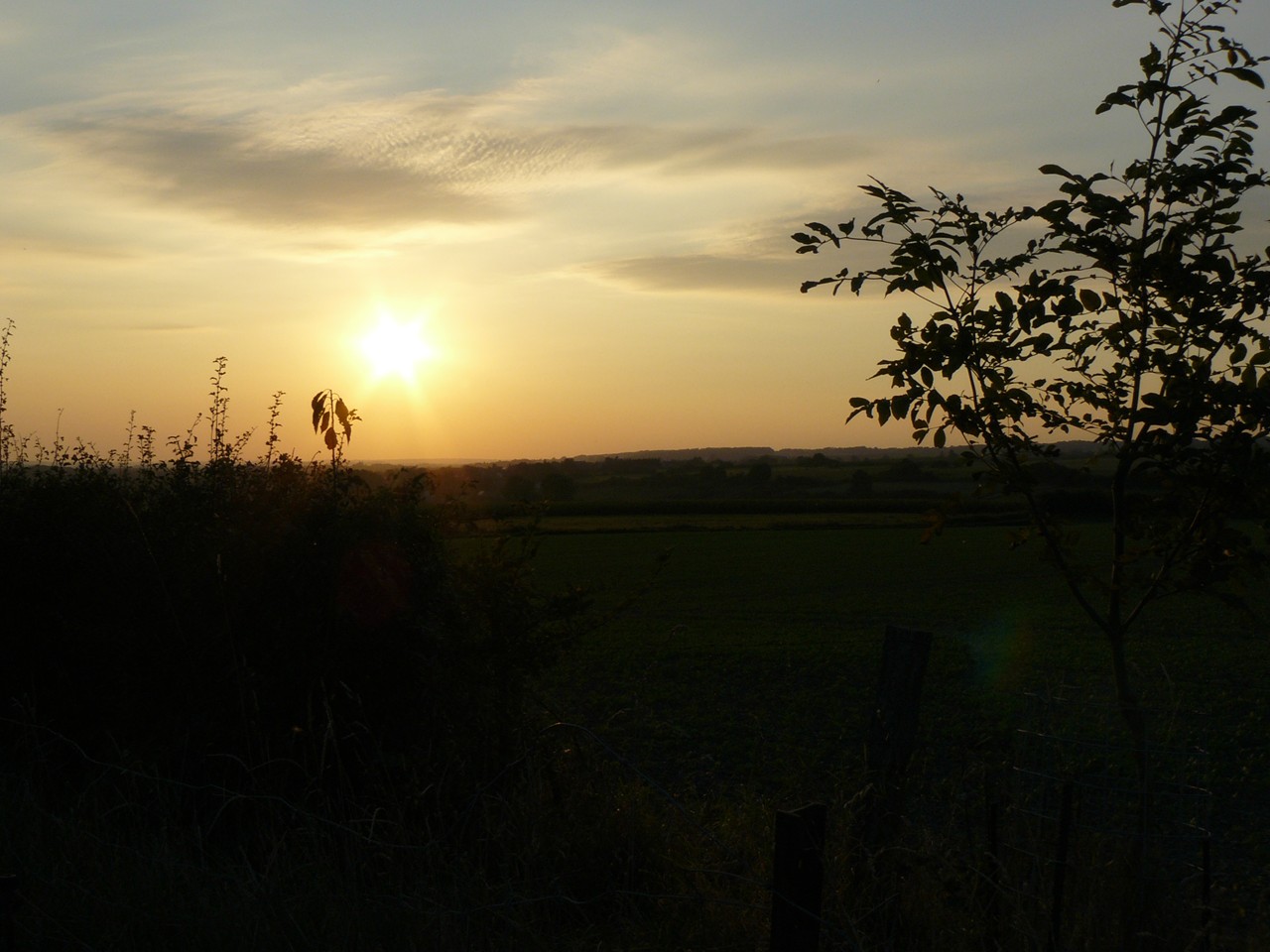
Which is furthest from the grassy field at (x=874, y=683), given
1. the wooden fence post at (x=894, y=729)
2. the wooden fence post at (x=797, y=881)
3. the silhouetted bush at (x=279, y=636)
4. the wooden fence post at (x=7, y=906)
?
the wooden fence post at (x=7, y=906)

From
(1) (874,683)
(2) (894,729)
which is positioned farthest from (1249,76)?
(1) (874,683)

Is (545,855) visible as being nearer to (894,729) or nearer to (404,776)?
(404,776)

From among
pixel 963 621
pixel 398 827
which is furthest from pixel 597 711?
pixel 963 621

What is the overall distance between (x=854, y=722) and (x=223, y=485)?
334 inches

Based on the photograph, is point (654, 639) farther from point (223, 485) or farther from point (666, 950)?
point (666, 950)

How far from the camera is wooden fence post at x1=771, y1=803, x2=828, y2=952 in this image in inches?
105

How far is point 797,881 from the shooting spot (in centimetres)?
268

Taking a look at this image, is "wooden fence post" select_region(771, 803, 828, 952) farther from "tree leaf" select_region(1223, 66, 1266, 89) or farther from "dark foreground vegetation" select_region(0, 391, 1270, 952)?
"tree leaf" select_region(1223, 66, 1266, 89)

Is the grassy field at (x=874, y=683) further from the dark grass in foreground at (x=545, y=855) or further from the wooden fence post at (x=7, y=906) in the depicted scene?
the wooden fence post at (x=7, y=906)

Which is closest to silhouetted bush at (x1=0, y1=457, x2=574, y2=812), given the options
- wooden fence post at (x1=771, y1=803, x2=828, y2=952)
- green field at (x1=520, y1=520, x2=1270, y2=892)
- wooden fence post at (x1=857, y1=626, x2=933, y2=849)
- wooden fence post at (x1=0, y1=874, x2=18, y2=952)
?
green field at (x1=520, y1=520, x2=1270, y2=892)

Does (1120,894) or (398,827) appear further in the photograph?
(398,827)

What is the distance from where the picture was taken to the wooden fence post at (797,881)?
8.74 ft

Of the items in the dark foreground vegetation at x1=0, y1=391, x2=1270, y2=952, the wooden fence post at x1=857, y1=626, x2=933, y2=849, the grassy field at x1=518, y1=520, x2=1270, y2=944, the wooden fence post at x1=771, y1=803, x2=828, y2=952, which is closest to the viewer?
the wooden fence post at x1=771, y1=803, x2=828, y2=952

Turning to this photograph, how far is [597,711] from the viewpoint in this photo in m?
13.6
